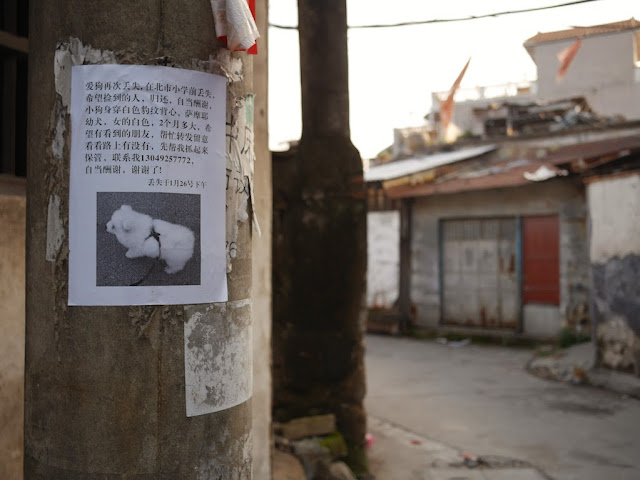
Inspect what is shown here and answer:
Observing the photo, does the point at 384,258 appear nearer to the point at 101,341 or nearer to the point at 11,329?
the point at 11,329

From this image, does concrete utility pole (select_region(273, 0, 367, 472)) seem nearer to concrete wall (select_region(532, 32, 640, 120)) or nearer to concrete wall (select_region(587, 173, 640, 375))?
concrete wall (select_region(587, 173, 640, 375))

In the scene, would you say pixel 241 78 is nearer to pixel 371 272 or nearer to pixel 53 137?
pixel 53 137

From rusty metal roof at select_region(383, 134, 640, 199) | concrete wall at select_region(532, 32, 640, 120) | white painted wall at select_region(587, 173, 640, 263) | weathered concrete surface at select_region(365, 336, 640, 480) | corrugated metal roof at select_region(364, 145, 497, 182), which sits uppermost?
concrete wall at select_region(532, 32, 640, 120)

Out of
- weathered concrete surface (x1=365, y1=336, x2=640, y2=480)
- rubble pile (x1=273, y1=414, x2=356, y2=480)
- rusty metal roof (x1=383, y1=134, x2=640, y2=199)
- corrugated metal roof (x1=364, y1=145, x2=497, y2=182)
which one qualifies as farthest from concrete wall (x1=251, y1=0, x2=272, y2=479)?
corrugated metal roof (x1=364, y1=145, x2=497, y2=182)

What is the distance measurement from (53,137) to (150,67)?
29cm

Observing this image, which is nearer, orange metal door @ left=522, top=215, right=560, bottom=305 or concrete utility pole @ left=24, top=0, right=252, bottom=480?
concrete utility pole @ left=24, top=0, right=252, bottom=480

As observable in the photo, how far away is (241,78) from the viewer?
1605 millimetres

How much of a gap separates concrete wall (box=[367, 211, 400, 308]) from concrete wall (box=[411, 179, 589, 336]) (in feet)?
1.44

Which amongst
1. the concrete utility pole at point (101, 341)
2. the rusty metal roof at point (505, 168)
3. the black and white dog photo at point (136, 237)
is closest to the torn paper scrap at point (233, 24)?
the concrete utility pole at point (101, 341)

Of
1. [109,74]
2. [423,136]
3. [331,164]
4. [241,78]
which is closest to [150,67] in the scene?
[109,74]

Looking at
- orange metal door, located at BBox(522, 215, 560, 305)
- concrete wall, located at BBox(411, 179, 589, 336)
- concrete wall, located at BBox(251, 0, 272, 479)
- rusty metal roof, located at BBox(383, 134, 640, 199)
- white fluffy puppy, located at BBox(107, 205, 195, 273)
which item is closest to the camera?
white fluffy puppy, located at BBox(107, 205, 195, 273)

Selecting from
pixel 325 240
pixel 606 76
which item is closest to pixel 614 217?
pixel 325 240

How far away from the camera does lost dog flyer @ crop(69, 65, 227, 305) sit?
140 cm

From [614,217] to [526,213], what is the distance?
A: 3925 millimetres
